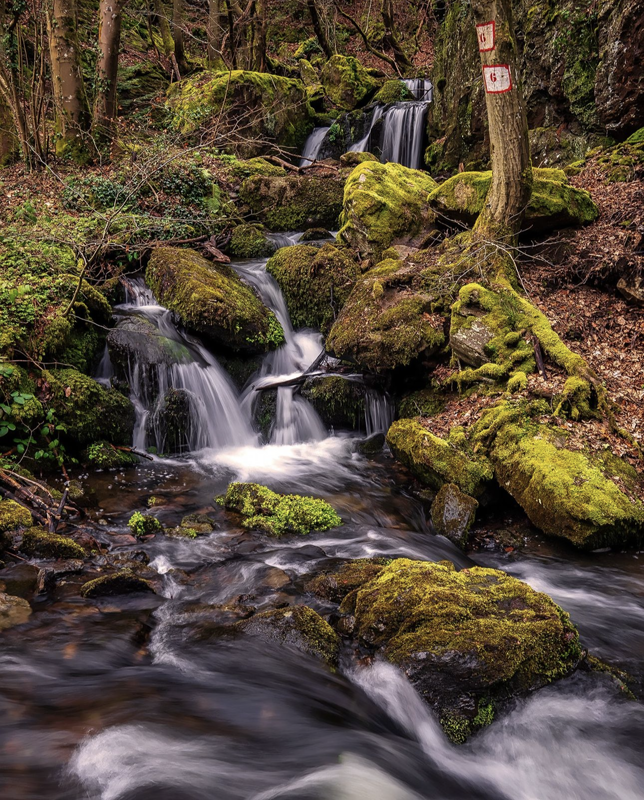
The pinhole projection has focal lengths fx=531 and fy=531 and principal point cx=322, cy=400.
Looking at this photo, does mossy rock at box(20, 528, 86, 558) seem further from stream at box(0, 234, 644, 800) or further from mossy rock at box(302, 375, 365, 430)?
mossy rock at box(302, 375, 365, 430)

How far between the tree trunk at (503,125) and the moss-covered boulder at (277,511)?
495 cm

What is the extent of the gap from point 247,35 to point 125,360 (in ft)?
50.3

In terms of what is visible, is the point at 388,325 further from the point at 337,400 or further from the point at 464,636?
the point at 464,636

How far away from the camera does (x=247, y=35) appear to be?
17.7 meters

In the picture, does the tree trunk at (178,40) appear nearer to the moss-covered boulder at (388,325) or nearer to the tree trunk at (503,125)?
the tree trunk at (503,125)

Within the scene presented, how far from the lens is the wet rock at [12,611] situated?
3.59 meters

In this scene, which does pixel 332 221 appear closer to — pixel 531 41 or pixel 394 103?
pixel 531 41

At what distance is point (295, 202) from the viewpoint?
11.9m

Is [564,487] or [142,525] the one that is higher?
[564,487]

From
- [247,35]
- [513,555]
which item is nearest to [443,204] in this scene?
[513,555]

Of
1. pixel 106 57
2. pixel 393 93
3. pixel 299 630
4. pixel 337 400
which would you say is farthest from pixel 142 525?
pixel 393 93

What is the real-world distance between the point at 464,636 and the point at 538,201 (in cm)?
702

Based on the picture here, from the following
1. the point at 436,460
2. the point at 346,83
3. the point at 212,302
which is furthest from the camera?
the point at 346,83

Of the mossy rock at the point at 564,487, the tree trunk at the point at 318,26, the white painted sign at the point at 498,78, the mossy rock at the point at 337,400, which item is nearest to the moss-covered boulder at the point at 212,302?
the mossy rock at the point at 337,400
